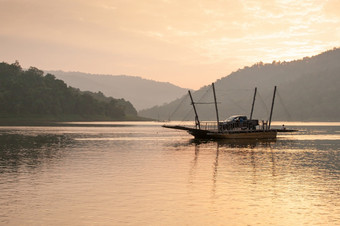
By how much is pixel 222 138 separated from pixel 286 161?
50.6m

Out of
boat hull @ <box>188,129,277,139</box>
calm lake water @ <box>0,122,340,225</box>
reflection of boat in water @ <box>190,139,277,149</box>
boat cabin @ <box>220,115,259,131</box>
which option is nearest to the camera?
calm lake water @ <box>0,122,340,225</box>

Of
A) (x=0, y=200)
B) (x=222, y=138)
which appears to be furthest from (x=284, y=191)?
(x=222, y=138)

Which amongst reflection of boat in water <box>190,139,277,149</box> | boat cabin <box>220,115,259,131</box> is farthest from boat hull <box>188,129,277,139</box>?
boat cabin <box>220,115,259,131</box>

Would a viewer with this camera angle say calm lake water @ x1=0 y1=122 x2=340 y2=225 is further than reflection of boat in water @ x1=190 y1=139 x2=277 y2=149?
No

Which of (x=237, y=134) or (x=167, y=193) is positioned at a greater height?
(x=237, y=134)

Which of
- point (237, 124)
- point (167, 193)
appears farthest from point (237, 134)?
point (167, 193)

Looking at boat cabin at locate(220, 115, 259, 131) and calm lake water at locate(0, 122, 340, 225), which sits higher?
boat cabin at locate(220, 115, 259, 131)

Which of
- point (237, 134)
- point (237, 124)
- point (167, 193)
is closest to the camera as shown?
Result: point (167, 193)

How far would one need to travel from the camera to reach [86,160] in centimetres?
6091

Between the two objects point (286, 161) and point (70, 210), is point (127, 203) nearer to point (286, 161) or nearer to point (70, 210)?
point (70, 210)

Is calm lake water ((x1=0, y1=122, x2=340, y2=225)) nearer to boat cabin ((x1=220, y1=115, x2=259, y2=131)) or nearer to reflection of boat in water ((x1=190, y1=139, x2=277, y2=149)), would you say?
reflection of boat in water ((x1=190, y1=139, x2=277, y2=149))

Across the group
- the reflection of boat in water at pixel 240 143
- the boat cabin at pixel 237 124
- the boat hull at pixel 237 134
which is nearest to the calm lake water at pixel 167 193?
the reflection of boat in water at pixel 240 143

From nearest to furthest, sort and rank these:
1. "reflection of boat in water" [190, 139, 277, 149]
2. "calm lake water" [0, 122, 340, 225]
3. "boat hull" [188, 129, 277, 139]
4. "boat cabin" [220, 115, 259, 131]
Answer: "calm lake water" [0, 122, 340, 225] < "reflection of boat in water" [190, 139, 277, 149] < "boat hull" [188, 129, 277, 139] < "boat cabin" [220, 115, 259, 131]

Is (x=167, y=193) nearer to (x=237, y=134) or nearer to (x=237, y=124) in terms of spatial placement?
(x=237, y=134)
